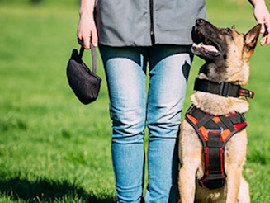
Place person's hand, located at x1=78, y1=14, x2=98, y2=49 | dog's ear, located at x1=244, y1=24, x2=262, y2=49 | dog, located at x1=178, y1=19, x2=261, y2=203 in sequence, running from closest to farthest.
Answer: person's hand, located at x1=78, y1=14, x2=98, y2=49, dog, located at x1=178, y1=19, x2=261, y2=203, dog's ear, located at x1=244, y1=24, x2=262, y2=49

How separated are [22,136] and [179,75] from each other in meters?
3.86

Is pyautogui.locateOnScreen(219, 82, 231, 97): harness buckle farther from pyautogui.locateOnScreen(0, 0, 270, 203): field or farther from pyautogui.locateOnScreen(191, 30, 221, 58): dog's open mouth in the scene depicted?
pyautogui.locateOnScreen(0, 0, 270, 203): field

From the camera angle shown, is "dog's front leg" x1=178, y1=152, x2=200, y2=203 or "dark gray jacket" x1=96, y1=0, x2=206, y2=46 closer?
"dark gray jacket" x1=96, y1=0, x2=206, y2=46

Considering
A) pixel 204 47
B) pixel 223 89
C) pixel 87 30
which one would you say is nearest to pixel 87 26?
pixel 87 30

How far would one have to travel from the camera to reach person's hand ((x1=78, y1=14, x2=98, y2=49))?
3.11 meters

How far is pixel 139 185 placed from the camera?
135 inches

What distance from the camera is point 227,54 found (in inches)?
143

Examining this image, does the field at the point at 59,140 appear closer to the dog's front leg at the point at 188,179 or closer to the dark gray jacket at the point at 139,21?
the dog's front leg at the point at 188,179

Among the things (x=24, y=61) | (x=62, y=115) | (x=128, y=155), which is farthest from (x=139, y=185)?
(x=24, y=61)

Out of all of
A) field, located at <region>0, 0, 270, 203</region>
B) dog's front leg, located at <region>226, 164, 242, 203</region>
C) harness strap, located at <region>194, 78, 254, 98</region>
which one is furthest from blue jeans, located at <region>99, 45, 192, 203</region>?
field, located at <region>0, 0, 270, 203</region>

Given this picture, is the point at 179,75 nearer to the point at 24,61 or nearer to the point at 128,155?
the point at 128,155

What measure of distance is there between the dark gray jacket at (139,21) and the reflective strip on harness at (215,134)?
67 centimetres

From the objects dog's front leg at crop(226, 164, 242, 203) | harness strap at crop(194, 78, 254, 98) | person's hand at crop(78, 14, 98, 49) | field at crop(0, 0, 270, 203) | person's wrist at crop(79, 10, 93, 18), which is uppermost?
person's wrist at crop(79, 10, 93, 18)

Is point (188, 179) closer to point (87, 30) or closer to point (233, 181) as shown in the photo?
point (233, 181)
